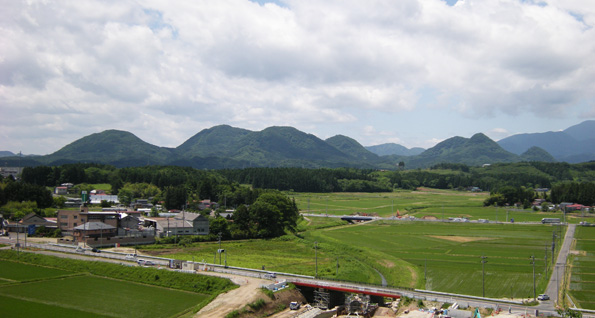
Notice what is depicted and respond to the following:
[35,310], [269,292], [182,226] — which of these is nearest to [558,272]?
[269,292]

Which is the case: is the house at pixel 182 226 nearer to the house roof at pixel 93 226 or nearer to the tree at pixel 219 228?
the tree at pixel 219 228

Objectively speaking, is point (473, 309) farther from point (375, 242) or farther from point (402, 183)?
point (402, 183)

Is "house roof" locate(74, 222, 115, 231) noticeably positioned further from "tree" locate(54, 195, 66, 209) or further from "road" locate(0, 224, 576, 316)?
"tree" locate(54, 195, 66, 209)

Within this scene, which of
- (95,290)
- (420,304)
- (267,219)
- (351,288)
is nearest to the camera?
(420,304)

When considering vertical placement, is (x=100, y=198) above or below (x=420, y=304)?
above

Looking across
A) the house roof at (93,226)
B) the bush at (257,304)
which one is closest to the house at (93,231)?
the house roof at (93,226)

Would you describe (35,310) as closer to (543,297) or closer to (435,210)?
(543,297)

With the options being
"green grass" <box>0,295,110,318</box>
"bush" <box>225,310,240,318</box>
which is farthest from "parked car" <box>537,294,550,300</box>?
"green grass" <box>0,295,110,318</box>
